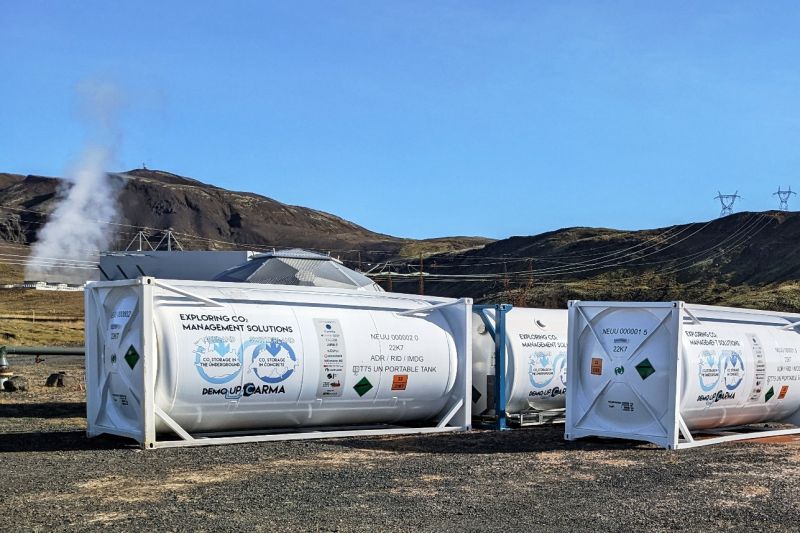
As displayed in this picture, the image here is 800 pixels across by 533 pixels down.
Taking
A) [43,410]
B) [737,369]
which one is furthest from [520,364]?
[43,410]

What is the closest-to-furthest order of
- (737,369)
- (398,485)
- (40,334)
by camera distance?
1. (398,485)
2. (737,369)
3. (40,334)

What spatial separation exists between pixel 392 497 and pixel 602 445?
6.23m

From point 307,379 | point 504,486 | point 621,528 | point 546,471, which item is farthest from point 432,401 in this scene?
point 621,528

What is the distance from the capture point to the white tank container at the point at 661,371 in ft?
49.7

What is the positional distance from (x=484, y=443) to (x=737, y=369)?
16.2 feet

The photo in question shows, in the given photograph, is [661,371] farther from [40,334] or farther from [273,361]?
[40,334]

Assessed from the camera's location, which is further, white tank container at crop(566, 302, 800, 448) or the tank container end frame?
the tank container end frame

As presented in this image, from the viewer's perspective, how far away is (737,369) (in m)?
16.9

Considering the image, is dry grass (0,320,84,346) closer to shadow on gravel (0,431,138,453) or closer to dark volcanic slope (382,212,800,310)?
dark volcanic slope (382,212,800,310)

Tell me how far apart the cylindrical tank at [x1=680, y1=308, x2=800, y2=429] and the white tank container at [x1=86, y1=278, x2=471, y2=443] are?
160 inches

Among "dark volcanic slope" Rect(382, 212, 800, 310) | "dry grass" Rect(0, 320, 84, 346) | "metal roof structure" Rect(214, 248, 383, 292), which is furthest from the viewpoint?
"dark volcanic slope" Rect(382, 212, 800, 310)

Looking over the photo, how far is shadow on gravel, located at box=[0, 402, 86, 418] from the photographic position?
64.2 ft

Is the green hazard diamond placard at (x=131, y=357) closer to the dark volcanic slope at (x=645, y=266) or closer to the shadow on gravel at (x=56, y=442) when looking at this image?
the shadow on gravel at (x=56, y=442)

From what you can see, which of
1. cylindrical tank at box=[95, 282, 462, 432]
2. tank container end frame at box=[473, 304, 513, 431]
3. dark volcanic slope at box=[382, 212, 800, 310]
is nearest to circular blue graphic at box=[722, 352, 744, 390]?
tank container end frame at box=[473, 304, 513, 431]
